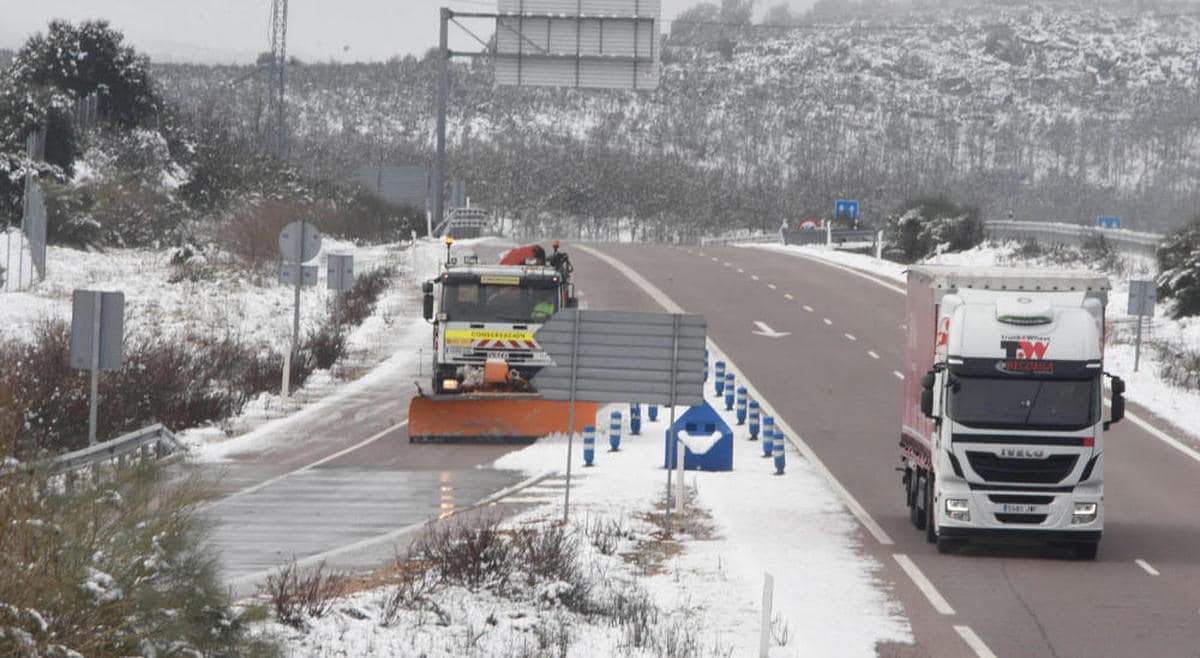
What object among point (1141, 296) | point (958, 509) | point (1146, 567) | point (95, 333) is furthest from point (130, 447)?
point (1141, 296)

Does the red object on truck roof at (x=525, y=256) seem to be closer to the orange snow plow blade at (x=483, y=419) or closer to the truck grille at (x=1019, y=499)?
the orange snow plow blade at (x=483, y=419)

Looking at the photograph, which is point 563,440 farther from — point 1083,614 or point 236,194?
point 236,194

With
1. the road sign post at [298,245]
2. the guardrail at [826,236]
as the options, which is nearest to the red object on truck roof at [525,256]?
the road sign post at [298,245]

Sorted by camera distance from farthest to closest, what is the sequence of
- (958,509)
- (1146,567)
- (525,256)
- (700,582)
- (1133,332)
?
1. (1133,332)
2. (525,256)
3. (1146,567)
4. (958,509)
5. (700,582)

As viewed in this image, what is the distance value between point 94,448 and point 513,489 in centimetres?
659

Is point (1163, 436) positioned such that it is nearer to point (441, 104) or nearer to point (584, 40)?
→ point (584, 40)

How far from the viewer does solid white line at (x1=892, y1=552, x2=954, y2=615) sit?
1748 cm

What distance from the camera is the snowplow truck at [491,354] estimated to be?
30.8m

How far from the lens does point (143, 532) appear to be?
33.6ft

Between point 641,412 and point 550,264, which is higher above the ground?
point 550,264

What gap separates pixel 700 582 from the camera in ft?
60.0

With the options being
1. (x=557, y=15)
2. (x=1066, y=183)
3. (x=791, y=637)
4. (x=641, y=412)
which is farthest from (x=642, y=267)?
(x=1066, y=183)

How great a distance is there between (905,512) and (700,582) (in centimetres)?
718

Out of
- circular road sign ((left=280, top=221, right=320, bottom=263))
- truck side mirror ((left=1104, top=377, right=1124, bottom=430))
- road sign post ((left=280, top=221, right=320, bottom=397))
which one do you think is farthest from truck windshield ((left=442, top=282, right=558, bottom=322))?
truck side mirror ((left=1104, top=377, right=1124, bottom=430))
